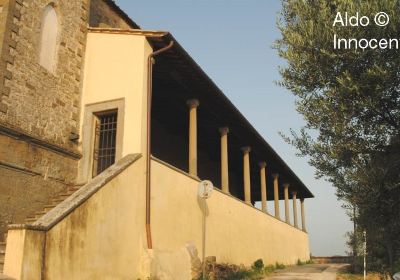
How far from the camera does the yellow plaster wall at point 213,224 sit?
418 inches

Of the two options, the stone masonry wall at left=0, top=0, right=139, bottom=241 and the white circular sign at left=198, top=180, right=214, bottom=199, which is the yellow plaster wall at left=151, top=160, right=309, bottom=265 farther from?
the stone masonry wall at left=0, top=0, right=139, bottom=241

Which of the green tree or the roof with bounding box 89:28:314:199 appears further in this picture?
the roof with bounding box 89:28:314:199

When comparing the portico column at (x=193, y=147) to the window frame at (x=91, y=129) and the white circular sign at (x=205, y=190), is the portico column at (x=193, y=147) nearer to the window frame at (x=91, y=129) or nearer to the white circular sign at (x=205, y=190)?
the white circular sign at (x=205, y=190)

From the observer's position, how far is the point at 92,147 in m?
11.0

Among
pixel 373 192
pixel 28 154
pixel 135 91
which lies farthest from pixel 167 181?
pixel 373 192

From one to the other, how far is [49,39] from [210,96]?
5.11 metres

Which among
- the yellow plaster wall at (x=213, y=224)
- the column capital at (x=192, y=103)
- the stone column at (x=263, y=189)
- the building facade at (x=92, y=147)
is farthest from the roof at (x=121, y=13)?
the stone column at (x=263, y=189)

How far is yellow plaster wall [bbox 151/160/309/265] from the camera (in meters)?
10.6

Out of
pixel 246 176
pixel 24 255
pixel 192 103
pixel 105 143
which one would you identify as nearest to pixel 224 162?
pixel 246 176

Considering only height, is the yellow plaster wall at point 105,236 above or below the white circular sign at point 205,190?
below

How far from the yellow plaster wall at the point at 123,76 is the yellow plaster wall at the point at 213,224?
102 centimetres

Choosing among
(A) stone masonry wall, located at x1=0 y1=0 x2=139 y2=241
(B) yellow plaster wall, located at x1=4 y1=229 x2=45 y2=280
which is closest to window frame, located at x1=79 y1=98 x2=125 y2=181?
(A) stone masonry wall, located at x1=0 y1=0 x2=139 y2=241

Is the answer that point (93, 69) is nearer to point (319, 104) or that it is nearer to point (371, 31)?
point (319, 104)

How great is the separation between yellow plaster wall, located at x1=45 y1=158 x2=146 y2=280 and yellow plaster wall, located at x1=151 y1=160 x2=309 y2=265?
2.52ft
